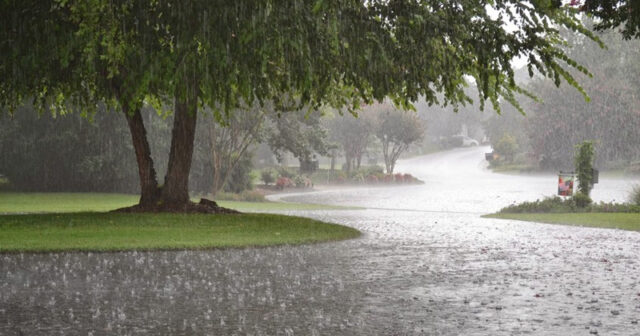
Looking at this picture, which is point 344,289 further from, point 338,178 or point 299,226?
point 338,178

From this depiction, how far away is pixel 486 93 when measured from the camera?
14.7 meters

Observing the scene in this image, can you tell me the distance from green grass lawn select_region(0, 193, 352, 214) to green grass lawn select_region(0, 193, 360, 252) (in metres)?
9.11

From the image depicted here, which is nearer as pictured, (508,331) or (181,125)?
(508,331)

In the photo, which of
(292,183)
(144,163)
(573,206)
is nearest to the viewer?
(144,163)

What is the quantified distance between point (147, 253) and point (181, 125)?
811 centimetres

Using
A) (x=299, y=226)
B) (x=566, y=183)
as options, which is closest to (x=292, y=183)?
(x=566, y=183)

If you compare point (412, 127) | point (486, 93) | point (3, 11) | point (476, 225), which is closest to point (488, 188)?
point (412, 127)

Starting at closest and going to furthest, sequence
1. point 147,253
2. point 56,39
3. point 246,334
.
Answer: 1. point 246,334
2. point 147,253
3. point 56,39

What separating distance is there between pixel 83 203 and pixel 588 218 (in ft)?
68.5

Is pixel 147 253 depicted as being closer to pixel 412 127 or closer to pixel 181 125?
pixel 181 125

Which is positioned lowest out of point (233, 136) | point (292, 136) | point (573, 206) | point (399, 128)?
point (573, 206)

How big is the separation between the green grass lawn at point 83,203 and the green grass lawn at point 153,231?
9106 millimetres

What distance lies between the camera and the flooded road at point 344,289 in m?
7.34

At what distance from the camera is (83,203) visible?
105ft
